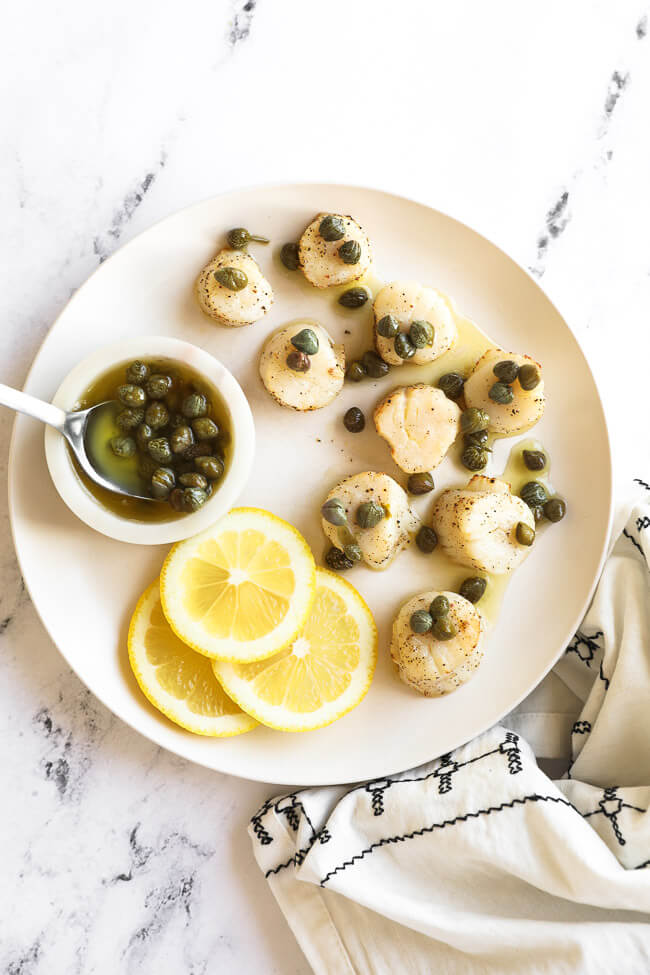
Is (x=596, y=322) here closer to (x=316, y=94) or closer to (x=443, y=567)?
(x=443, y=567)

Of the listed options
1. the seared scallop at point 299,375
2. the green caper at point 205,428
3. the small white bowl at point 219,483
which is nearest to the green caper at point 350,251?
the seared scallop at point 299,375

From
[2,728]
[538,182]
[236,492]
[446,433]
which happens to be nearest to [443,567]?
[446,433]

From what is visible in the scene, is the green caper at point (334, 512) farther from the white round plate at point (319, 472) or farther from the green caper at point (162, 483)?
the green caper at point (162, 483)

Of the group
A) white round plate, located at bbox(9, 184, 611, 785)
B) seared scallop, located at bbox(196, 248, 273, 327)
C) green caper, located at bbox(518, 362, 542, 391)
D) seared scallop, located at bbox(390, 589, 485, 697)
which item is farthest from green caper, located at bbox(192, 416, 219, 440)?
green caper, located at bbox(518, 362, 542, 391)

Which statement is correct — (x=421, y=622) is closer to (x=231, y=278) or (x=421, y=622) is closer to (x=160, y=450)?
(x=160, y=450)

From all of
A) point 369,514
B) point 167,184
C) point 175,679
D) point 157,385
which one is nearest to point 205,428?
point 157,385

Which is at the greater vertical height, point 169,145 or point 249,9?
point 249,9

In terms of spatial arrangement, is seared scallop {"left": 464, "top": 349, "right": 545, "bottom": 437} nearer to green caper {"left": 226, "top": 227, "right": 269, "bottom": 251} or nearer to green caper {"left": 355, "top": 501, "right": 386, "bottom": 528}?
green caper {"left": 355, "top": 501, "right": 386, "bottom": 528}
